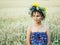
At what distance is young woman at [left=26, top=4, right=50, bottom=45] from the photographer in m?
2.15

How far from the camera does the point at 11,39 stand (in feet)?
7.92

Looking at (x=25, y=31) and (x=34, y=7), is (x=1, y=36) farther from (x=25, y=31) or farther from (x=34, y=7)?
(x=34, y=7)

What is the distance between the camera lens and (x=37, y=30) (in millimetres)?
2193

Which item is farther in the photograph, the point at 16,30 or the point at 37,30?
the point at 16,30

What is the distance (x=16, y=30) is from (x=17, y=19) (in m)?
0.11

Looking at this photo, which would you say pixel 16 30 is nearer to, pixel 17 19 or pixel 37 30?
pixel 17 19

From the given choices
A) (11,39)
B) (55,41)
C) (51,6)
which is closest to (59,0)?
(51,6)

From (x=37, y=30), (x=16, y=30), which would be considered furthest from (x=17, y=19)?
(x=37, y=30)

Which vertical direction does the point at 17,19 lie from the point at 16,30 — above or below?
above

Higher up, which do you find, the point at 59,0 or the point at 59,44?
the point at 59,0

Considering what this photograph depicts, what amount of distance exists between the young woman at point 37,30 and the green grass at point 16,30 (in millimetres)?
194

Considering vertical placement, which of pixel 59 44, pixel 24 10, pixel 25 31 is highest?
pixel 24 10

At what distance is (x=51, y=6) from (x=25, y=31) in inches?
14.8

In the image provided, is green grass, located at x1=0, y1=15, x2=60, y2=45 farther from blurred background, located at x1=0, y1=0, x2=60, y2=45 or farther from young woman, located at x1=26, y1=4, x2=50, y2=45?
young woman, located at x1=26, y1=4, x2=50, y2=45
